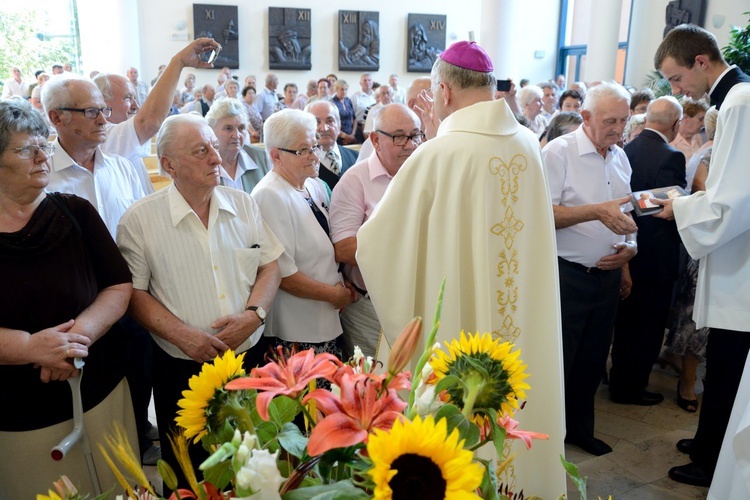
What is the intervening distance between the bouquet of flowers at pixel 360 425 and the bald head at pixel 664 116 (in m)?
3.21

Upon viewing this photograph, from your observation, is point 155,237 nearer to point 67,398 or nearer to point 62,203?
point 62,203

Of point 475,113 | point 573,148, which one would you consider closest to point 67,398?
point 475,113

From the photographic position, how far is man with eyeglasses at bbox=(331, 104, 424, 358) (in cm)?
276

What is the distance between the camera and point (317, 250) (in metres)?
Answer: 2.70

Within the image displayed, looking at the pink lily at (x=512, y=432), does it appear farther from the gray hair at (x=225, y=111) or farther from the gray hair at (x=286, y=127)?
the gray hair at (x=225, y=111)

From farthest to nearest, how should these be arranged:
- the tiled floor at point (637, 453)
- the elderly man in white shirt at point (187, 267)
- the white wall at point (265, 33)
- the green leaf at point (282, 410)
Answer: the white wall at point (265, 33) < the tiled floor at point (637, 453) < the elderly man in white shirt at point (187, 267) < the green leaf at point (282, 410)

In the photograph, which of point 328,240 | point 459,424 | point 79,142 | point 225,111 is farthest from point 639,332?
point 459,424

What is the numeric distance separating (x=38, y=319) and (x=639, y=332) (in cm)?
319

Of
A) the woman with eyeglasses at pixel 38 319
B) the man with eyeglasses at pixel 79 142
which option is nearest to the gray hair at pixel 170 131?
the woman with eyeglasses at pixel 38 319

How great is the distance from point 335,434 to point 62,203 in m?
1.68

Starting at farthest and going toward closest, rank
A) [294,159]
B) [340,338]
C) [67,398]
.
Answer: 1. [340,338]
2. [294,159]
3. [67,398]

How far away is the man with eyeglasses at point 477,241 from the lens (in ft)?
7.04

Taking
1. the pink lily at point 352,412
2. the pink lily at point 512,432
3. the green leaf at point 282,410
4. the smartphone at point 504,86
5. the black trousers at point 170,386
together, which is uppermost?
the smartphone at point 504,86

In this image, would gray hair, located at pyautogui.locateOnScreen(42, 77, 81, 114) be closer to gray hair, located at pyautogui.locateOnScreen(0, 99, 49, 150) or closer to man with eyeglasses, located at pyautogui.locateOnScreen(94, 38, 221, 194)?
man with eyeglasses, located at pyautogui.locateOnScreen(94, 38, 221, 194)
